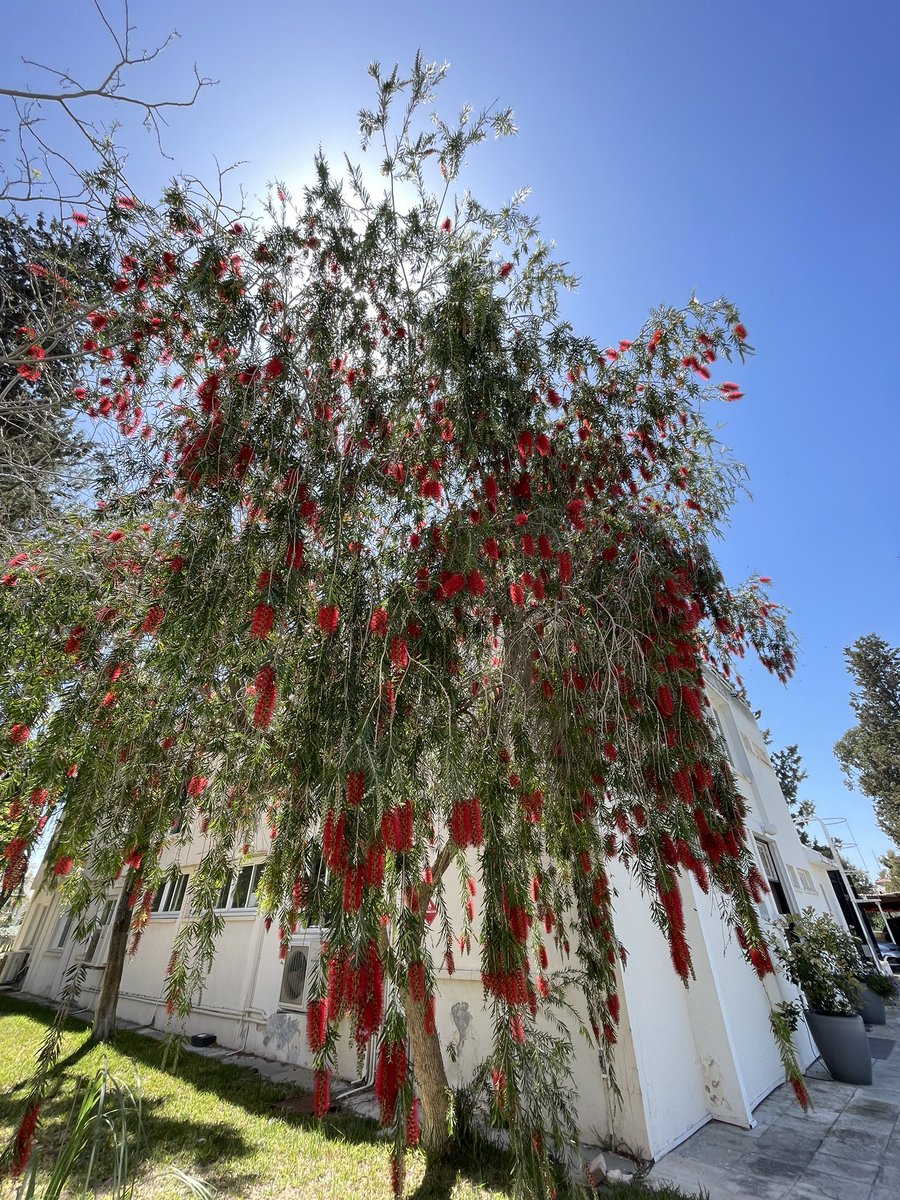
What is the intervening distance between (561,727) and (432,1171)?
12.3ft

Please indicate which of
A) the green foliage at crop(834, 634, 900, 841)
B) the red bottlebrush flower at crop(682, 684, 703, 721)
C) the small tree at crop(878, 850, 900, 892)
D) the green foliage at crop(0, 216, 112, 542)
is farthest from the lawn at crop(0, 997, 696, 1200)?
the small tree at crop(878, 850, 900, 892)

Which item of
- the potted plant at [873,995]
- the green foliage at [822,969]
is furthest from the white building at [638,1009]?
the potted plant at [873,995]

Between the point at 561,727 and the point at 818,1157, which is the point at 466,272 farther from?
the point at 818,1157

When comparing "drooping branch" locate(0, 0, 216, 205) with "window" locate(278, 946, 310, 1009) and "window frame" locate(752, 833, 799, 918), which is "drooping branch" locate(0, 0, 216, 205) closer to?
"window" locate(278, 946, 310, 1009)

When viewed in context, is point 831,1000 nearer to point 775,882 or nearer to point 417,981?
point 775,882

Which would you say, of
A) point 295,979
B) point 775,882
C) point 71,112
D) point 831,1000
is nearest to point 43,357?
point 71,112

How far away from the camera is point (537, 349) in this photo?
3.65 meters

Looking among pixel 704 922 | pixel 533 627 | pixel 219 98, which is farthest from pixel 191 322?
pixel 704 922

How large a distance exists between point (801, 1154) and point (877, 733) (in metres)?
Result: 24.2

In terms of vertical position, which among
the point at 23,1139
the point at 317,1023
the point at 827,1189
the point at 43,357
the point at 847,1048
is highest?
the point at 43,357

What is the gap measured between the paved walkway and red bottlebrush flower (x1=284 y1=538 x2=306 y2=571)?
5291 millimetres

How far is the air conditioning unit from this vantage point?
52.4ft

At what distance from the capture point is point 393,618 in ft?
8.24

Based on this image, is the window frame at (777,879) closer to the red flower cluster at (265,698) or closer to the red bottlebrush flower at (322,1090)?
the red bottlebrush flower at (322,1090)
